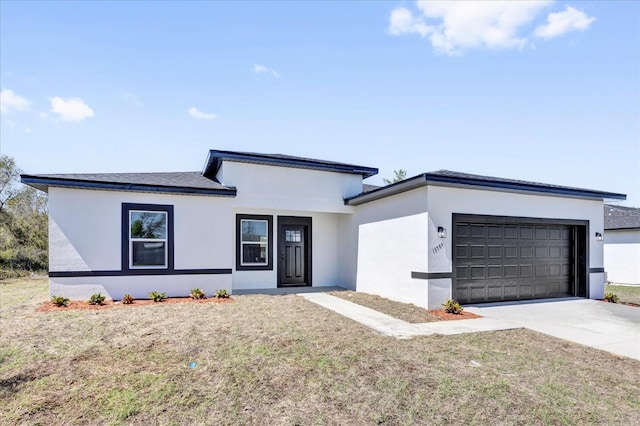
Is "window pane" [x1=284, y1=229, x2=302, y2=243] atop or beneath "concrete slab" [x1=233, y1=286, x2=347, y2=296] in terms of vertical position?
atop

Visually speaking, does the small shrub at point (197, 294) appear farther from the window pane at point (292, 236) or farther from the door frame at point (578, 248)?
the door frame at point (578, 248)

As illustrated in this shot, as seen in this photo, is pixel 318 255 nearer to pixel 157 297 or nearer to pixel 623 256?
pixel 157 297

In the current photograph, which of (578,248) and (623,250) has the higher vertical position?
(578,248)

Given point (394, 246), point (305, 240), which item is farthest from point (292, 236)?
point (394, 246)

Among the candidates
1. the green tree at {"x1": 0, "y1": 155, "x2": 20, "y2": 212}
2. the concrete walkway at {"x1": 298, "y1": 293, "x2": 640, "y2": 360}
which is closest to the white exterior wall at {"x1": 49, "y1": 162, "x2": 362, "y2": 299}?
the concrete walkway at {"x1": 298, "y1": 293, "x2": 640, "y2": 360}

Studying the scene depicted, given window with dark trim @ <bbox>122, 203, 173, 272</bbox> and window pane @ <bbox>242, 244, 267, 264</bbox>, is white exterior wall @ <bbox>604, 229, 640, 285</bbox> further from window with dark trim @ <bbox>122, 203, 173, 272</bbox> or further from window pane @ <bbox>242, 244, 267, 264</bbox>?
window with dark trim @ <bbox>122, 203, 173, 272</bbox>

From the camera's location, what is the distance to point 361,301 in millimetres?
9398

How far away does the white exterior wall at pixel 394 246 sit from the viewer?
851 centimetres

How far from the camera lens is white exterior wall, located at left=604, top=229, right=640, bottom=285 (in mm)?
16406

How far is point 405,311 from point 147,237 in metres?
6.98

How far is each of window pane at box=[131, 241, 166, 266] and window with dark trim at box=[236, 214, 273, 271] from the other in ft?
8.05

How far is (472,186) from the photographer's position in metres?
8.70

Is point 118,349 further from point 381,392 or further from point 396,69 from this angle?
point 396,69

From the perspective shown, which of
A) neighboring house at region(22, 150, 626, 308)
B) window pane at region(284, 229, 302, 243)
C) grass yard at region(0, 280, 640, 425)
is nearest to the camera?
grass yard at region(0, 280, 640, 425)
